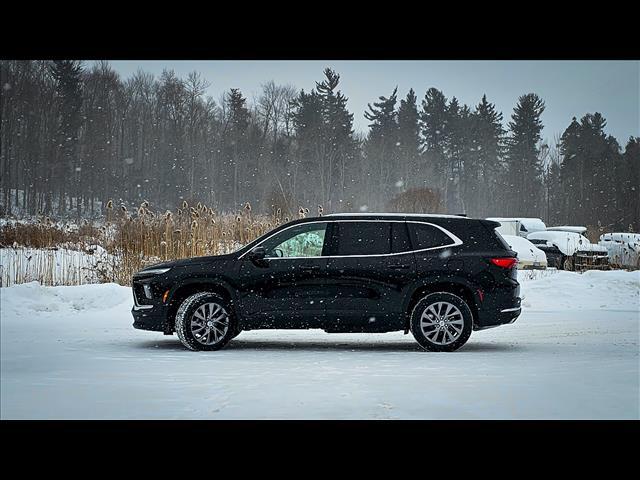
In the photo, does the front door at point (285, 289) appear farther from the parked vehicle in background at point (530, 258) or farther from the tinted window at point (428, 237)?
the parked vehicle in background at point (530, 258)

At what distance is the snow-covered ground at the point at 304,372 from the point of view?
6742mm

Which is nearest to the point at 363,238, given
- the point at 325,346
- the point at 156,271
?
the point at 325,346

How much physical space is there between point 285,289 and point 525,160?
63347mm

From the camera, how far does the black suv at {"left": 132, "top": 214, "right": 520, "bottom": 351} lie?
10203 millimetres

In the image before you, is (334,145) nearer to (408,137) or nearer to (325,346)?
(408,137)

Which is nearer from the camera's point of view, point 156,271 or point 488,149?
point 156,271

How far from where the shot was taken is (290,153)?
219 ft

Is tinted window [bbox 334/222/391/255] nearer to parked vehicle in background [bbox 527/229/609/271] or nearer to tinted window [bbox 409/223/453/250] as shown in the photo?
tinted window [bbox 409/223/453/250]

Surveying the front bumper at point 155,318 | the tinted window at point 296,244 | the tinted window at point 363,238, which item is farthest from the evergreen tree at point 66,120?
the tinted window at point 363,238

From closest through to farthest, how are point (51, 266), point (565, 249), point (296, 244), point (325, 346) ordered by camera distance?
point (296, 244)
point (325, 346)
point (51, 266)
point (565, 249)

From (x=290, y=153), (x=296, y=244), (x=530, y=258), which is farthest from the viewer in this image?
(x=290, y=153)

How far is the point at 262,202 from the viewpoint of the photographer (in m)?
68.7

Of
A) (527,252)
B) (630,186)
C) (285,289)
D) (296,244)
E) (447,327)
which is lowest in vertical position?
(447,327)

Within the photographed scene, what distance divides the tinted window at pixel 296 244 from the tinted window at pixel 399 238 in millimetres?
961
